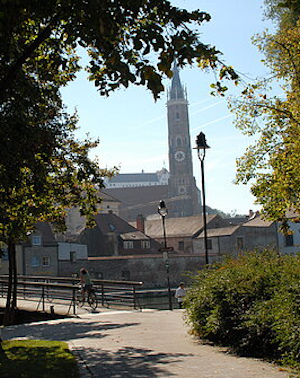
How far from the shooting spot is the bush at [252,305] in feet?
27.2

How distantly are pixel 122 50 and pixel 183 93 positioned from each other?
177m

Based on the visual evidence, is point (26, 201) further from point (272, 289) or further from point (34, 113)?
point (272, 289)

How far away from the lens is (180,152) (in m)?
178

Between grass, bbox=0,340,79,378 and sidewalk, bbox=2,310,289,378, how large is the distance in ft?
0.87

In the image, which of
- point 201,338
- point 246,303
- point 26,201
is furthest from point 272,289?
point 26,201

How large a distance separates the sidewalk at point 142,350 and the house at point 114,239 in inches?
2464

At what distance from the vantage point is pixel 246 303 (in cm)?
1037

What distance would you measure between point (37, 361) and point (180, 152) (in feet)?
556

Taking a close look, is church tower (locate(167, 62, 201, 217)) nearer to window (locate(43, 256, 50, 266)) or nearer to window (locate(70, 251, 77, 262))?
window (locate(70, 251, 77, 262))

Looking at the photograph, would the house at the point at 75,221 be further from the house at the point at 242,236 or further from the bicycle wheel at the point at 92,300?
the bicycle wheel at the point at 92,300

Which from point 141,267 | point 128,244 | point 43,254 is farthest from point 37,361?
point 128,244

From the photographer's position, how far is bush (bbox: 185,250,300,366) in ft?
27.2

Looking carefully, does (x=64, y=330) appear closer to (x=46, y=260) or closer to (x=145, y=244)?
(x=46, y=260)

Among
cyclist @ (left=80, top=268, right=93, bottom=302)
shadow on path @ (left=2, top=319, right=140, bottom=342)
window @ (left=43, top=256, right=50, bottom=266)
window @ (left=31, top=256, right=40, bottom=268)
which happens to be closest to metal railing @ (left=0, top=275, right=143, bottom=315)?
cyclist @ (left=80, top=268, right=93, bottom=302)
